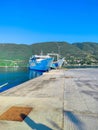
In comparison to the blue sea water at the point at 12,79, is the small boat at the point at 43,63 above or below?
above

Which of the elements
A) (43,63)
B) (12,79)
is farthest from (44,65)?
(12,79)

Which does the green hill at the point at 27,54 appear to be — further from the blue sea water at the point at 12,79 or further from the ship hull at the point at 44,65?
the blue sea water at the point at 12,79

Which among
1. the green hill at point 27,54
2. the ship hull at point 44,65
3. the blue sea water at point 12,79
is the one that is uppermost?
the green hill at point 27,54

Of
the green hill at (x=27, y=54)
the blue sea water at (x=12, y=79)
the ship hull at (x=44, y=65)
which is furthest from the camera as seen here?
the green hill at (x=27, y=54)

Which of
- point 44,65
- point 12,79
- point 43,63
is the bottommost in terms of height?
point 12,79

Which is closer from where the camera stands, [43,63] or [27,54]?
[43,63]

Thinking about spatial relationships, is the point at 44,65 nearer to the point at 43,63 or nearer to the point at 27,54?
the point at 43,63

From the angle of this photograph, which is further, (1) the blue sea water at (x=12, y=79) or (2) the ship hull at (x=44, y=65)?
(2) the ship hull at (x=44, y=65)

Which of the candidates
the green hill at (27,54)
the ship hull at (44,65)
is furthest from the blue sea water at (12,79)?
the green hill at (27,54)

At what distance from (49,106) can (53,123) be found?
252 centimetres

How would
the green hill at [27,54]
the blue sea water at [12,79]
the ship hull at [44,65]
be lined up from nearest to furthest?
the blue sea water at [12,79]
the ship hull at [44,65]
the green hill at [27,54]

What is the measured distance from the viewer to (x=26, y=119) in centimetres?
654

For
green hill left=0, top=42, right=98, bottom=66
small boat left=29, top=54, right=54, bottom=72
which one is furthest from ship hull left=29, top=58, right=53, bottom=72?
green hill left=0, top=42, right=98, bottom=66

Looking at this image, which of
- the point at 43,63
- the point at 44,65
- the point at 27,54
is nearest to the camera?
the point at 44,65
